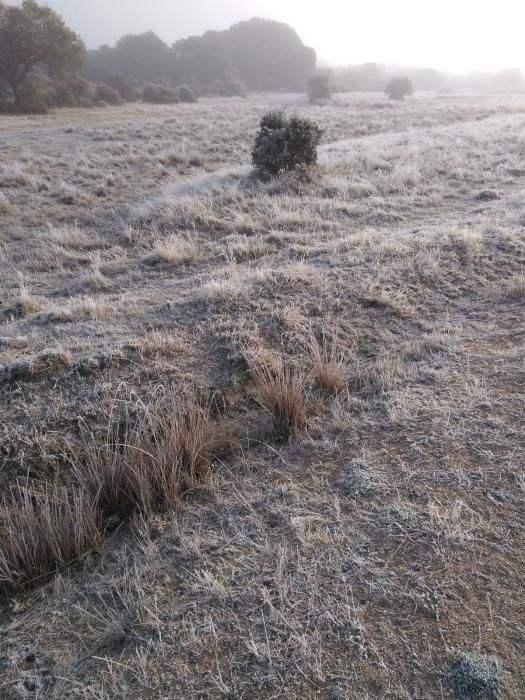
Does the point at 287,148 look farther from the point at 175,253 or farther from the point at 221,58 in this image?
the point at 221,58

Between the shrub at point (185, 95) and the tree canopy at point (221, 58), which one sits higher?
the tree canopy at point (221, 58)

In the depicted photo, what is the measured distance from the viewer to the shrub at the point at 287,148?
38.5 feet

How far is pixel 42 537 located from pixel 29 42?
41719mm

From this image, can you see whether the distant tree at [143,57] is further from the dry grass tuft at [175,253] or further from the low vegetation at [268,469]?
the low vegetation at [268,469]

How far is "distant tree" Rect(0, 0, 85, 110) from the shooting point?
1310 inches

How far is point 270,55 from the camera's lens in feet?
269

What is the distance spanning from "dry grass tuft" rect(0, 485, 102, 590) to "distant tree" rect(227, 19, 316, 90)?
81590 mm

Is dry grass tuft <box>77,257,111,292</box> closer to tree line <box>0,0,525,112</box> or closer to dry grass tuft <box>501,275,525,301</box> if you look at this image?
dry grass tuft <box>501,275,525,301</box>

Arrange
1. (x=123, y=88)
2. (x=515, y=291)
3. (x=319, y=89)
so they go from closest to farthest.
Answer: (x=515, y=291) → (x=123, y=88) → (x=319, y=89)

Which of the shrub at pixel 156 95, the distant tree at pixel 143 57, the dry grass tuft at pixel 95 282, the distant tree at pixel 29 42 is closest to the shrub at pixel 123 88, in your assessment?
the shrub at pixel 156 95

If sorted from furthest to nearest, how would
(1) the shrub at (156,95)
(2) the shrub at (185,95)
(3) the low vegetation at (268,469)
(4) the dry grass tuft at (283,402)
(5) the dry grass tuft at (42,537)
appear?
(2) the shrub at (185,95), (1) the shrub at (156,95), (4) the dry grass tuft at (283,402), (5) the dry grass tuft at (42,537), (3) the low vegetation at (268,469)

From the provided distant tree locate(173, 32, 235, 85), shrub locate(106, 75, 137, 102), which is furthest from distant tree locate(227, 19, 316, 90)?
shrub locate(106, 75, 137, 102)

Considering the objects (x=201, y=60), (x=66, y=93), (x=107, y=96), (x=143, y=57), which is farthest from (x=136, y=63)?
(x=66, y=93)

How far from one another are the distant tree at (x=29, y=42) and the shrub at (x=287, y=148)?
28.0m
